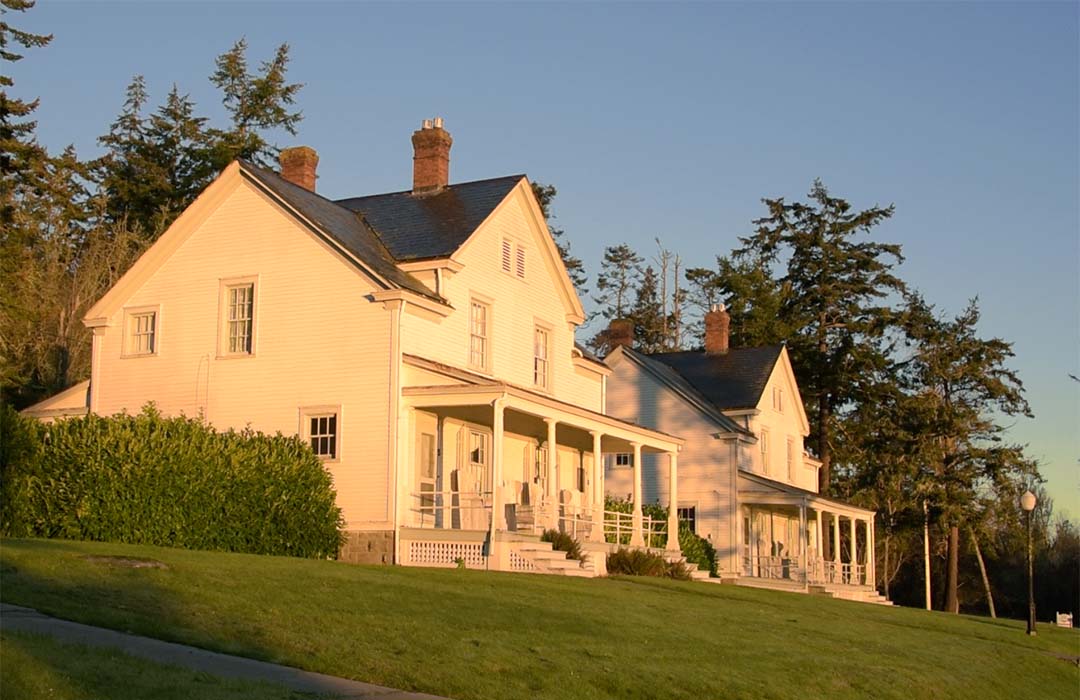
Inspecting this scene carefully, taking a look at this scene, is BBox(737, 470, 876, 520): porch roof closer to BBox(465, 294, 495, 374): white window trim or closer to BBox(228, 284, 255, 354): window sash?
BBox(465, 294, 495, 374): white window trim

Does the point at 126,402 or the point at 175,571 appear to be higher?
the point at 126,402

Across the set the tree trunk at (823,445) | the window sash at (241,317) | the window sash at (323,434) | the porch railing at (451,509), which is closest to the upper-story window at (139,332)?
the window sash at (241,317)

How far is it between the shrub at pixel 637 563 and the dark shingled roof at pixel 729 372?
16.7m

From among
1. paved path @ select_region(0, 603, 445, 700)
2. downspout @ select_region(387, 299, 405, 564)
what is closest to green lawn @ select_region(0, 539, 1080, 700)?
paved path @ select_region(0, 603, 445, 700)

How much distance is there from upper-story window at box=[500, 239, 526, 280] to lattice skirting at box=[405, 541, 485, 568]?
8.23 meters

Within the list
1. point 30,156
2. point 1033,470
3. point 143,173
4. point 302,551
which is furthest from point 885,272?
point 302,551

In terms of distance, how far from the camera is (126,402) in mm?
30797

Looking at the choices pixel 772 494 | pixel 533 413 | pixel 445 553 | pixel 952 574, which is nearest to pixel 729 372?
pixel 772 494

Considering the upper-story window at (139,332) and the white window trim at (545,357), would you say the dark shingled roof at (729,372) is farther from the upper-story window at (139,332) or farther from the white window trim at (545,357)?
the upper-story window at (139,332)

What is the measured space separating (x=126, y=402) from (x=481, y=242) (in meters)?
8.82

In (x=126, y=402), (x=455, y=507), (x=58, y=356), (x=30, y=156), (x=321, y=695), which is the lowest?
(x=321, y=695)

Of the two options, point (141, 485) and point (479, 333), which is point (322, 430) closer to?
point (479, 333)

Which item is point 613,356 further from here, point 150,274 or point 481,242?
point 150,274

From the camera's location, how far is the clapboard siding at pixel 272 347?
27.8 meters
